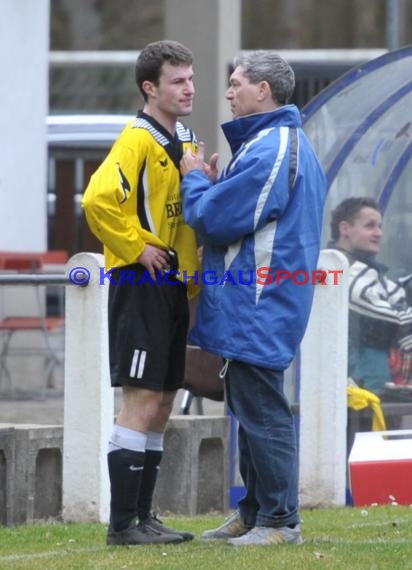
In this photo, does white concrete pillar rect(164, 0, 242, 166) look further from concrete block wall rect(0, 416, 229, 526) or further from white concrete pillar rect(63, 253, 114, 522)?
white concrete pillar rect(63, 253, 114, 522)

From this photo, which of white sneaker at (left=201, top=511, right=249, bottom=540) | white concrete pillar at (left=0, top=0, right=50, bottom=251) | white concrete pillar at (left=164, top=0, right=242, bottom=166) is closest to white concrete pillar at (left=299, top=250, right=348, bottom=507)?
white sneaker at (left=201, top=511, right=249, bottom=540)

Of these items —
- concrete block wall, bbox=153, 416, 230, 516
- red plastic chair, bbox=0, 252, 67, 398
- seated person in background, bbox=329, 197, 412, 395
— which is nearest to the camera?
concrete block wall, bbox=153, 416, 230, 516

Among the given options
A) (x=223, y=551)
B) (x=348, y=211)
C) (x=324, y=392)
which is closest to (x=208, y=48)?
(x=348, y=211)

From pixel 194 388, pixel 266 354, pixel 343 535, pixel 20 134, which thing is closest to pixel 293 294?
pixel 266 354

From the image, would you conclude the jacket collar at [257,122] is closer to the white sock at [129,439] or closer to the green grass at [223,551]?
the white sock at [129,439]

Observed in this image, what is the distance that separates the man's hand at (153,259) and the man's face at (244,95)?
662 mm

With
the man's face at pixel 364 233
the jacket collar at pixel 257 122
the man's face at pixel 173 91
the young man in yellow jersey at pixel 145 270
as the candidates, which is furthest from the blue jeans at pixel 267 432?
the man's face at pixel 364 233

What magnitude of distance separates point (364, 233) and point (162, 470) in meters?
2.03

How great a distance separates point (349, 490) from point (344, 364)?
2.44 ft

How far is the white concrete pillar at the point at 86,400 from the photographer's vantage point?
9320 millimetres

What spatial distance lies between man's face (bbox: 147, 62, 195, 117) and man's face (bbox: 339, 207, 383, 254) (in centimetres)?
359

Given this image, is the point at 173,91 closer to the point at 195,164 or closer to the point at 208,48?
the point at 195,164

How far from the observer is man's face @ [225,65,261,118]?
7398mm

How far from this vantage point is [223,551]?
7.28 meters
